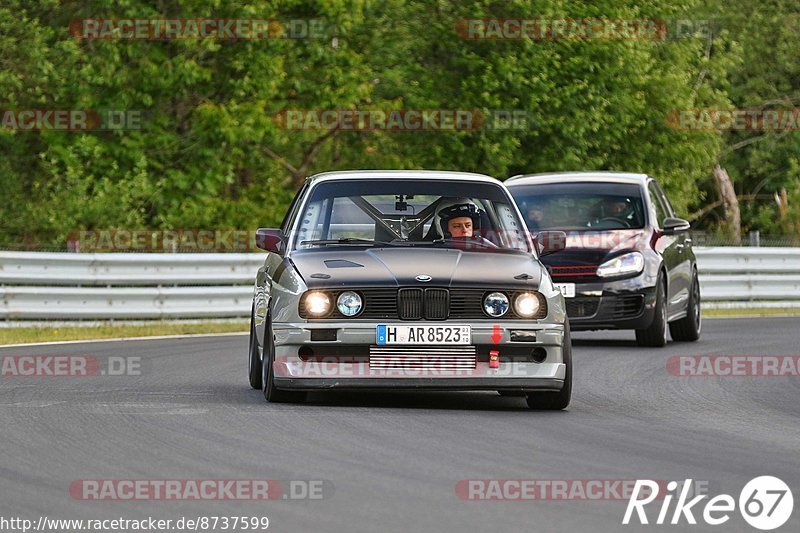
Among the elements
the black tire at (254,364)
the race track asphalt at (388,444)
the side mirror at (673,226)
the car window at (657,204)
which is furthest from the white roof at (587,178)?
the black tire at (254,364)

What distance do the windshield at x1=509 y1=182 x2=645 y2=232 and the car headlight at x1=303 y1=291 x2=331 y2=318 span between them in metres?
7.52

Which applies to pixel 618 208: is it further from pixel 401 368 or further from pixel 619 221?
pixel 401 368

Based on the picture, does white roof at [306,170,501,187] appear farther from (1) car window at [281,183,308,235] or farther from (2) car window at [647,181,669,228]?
(2) car window at [647,181,669,228]

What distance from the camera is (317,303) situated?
1107cm

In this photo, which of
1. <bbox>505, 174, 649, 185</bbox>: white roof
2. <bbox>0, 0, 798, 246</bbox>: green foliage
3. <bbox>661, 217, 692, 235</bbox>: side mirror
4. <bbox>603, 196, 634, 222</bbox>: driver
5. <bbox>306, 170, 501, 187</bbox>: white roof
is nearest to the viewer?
<bbox>306, 170, 501, 187</bbox>: white roof

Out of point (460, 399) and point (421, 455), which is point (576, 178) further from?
point (421, 455)

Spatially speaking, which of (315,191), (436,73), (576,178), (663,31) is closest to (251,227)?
(436,73)

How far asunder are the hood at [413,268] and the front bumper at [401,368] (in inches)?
11.6

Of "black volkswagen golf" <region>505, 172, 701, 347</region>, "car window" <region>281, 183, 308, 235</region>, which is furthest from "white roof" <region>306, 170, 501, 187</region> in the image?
"black volkswagen golf" <region>505, 172, 701, 347</region>

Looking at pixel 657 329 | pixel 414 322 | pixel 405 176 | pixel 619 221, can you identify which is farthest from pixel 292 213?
pixel 619 221

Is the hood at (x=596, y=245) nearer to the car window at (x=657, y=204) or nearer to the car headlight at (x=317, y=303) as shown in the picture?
the car window at (x=657, y=204)

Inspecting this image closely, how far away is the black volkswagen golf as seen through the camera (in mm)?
17688

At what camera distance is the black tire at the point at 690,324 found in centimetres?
1928

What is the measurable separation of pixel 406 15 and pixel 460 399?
89.3 feet
